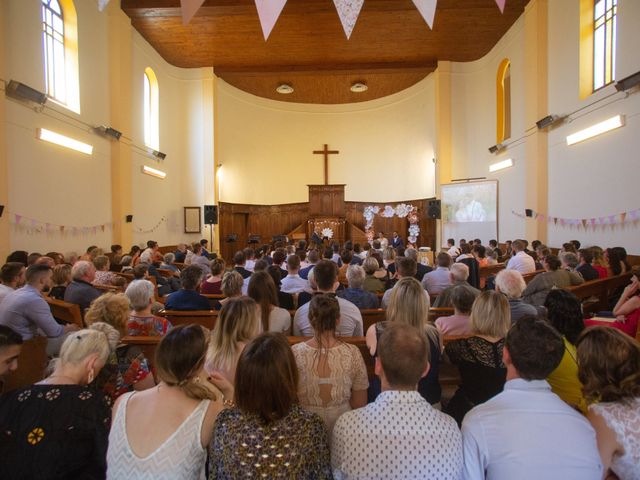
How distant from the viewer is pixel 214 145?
41.2ft

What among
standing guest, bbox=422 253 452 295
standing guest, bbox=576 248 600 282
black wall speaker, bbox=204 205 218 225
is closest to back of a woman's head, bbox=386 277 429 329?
standing guest, bbox=422 253 452 295

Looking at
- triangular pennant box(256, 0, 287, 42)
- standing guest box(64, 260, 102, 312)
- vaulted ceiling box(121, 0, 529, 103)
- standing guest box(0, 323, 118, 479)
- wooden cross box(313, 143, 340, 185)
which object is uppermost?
vaulted ceiling box(121, 0, 529, 103)

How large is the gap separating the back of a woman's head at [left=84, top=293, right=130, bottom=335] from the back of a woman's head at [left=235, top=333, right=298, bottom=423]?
53.5 inches

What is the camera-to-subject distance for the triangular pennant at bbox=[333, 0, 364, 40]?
6.25 meters

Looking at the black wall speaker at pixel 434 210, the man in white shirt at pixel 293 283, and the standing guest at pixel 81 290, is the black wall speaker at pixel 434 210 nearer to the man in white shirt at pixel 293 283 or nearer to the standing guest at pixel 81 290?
the man in white shirt at pixel 293 283

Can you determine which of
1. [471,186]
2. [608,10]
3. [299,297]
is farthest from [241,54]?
[299,297]

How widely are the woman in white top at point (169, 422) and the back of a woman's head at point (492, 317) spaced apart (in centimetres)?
138

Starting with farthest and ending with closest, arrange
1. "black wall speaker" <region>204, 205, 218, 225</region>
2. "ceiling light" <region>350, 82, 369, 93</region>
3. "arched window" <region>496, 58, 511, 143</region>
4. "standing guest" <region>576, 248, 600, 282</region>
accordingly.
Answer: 1. "ceiling light" <region>350, 82, 369, 93</region>
2. "black wall speaker" <region>204, 205, 218, 225</region>
3. "arched window" <region>496, 58, 511, 143</region>
4. "standing guest" <region>576, 248, 600, 282</region>

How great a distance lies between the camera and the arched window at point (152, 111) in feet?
36.1

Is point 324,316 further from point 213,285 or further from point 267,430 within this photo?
point 213,285

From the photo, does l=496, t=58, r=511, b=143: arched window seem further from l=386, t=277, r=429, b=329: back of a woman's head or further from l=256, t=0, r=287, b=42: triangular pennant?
l=386, t=277, r=429, b=329: back of a woman's head

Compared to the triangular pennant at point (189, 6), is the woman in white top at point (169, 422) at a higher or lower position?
lower

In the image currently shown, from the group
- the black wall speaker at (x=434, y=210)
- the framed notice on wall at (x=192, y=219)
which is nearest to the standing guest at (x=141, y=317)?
the framed notice on wall at (x=192, y=219)

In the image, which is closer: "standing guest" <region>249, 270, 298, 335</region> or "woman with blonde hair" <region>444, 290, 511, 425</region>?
"woman with blonde hair" <region>444, 290, 511, 425</region>
